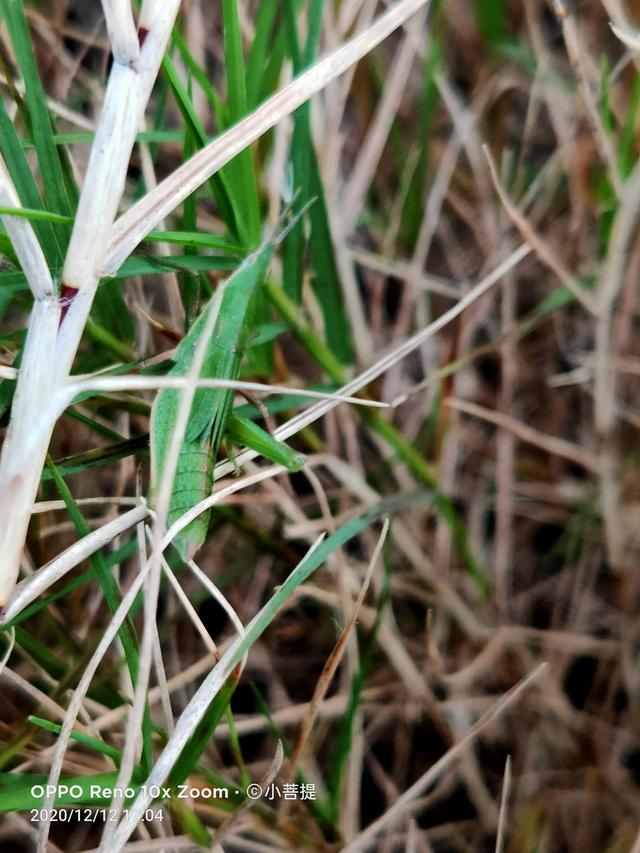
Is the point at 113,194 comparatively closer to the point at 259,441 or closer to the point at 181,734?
the point at 259,441

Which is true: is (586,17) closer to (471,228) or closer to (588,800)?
(471,228)

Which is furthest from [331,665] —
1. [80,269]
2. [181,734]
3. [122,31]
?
[122,31]

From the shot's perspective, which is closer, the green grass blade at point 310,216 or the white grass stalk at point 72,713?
the white grass stalk at point 72,713

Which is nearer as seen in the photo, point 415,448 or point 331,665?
point 331,665

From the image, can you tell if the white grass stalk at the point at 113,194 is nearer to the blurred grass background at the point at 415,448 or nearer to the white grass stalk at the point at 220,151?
the white grass stalk at the point at 220,151

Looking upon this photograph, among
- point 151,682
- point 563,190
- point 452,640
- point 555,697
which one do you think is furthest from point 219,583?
point 563,190

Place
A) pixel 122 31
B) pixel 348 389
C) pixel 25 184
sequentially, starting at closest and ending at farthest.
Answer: pixel 122 31, pixel 25 184, pixel 348 389

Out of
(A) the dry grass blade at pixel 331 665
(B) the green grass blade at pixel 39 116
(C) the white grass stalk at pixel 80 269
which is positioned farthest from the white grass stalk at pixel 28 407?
(A) the dry grass blade at pixel 331 665

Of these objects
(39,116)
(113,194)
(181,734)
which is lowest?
(181,734)

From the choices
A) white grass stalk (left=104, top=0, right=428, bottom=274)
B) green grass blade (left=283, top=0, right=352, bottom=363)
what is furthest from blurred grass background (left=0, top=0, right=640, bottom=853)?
white grass stalk (left=104, top=0, right=428, bottom=274)
